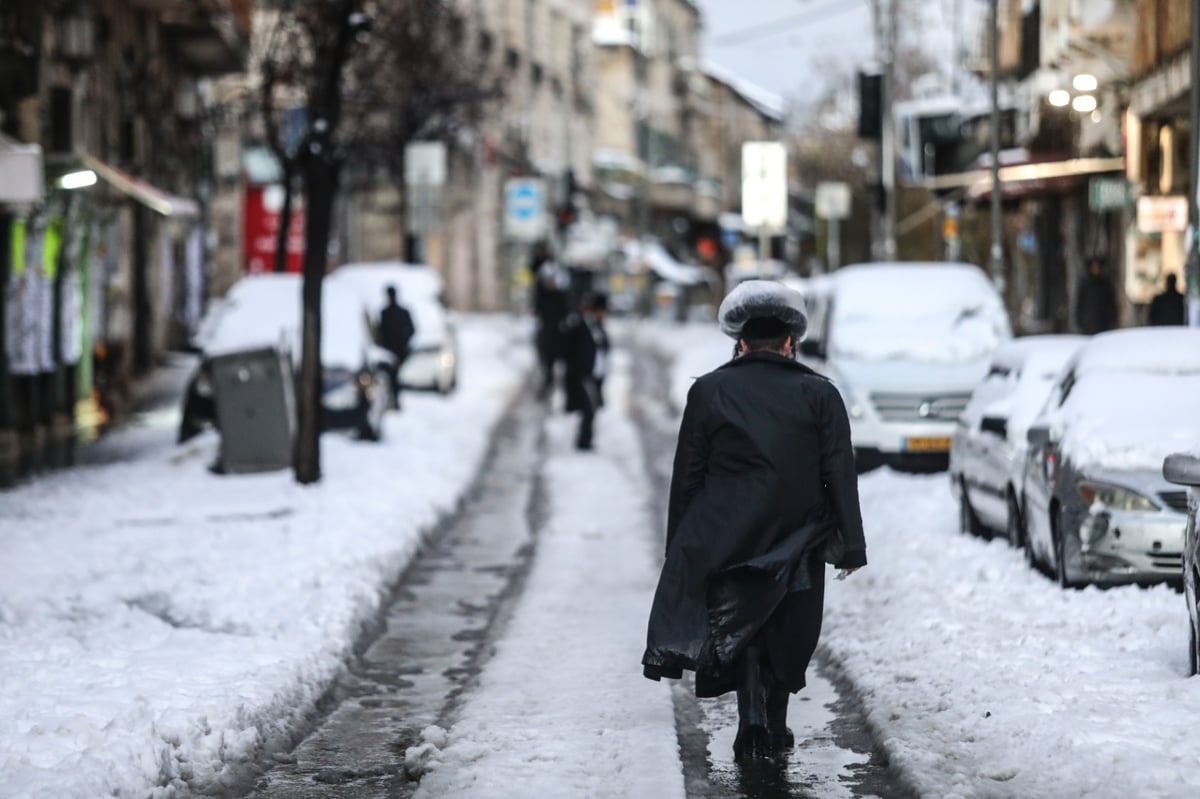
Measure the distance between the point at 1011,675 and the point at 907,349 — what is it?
486 inches

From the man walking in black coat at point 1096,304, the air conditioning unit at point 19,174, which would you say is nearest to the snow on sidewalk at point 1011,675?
the air conditioning unit at point 19,174

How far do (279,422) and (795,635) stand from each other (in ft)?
42.4

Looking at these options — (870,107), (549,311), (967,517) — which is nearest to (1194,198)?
(967,517)

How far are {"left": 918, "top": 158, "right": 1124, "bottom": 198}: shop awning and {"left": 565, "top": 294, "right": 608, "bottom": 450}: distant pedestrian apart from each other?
14.7 meters

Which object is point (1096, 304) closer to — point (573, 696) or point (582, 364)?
point (582, 364)

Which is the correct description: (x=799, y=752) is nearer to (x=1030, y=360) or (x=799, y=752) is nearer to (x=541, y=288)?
(x=1030, y=360)

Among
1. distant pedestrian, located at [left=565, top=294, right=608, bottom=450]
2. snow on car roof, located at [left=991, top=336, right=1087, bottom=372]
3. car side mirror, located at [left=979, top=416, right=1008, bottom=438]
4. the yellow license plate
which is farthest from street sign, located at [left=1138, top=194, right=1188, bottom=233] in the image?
car side mirror, located at [left=979, top=416, right=1008, bottom=438]

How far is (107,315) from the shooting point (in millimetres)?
34000

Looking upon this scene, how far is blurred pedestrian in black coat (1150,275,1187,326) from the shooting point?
26297 mm

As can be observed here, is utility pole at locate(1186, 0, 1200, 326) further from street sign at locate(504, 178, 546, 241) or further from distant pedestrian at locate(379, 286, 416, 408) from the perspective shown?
street sign at locate(504, 178, 546, 241)

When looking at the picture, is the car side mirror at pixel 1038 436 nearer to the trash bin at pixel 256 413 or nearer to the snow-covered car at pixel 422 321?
the trash bin at pixel 256 413

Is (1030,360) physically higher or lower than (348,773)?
higher

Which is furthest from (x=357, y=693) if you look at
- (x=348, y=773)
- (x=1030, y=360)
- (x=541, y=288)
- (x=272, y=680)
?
(x=541, y=288)

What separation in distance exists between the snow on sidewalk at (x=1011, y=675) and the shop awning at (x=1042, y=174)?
84.6 feet
